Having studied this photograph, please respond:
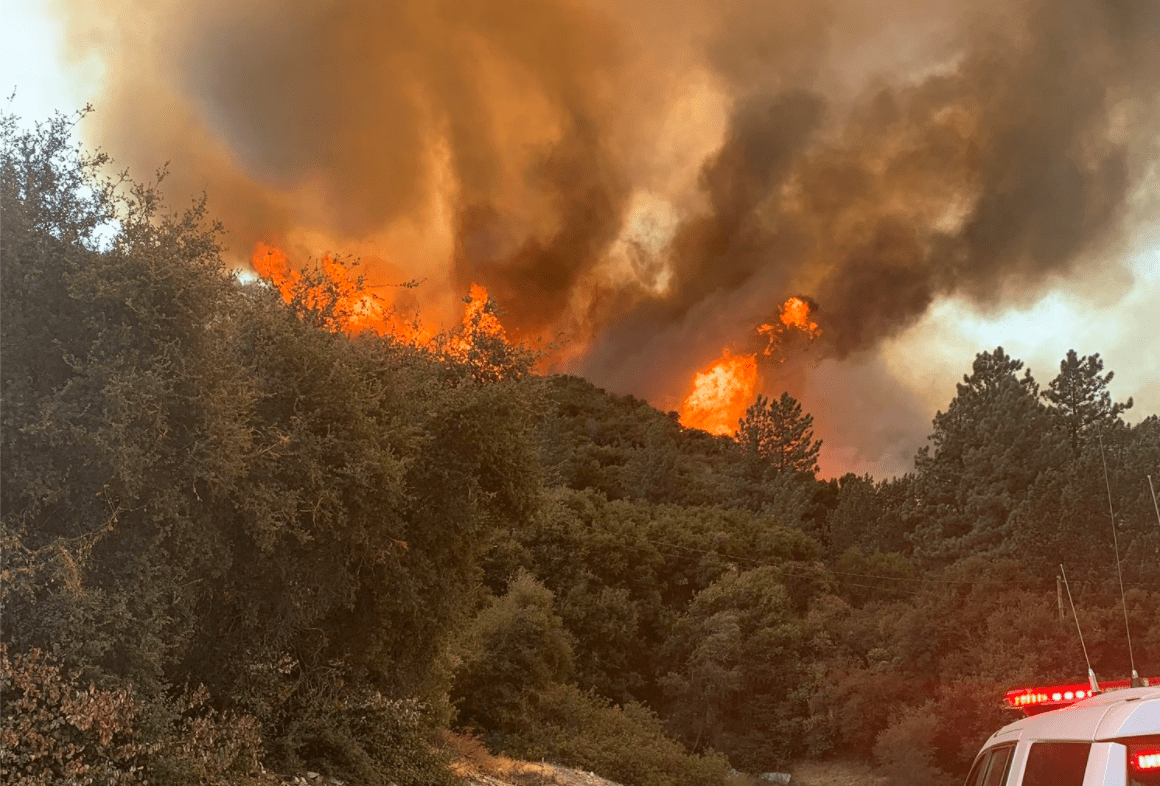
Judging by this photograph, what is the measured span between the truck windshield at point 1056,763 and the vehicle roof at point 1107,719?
5cm

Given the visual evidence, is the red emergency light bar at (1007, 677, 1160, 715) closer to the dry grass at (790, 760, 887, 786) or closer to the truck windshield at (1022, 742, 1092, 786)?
the truck windshield at (1022, 742, 1092, 786)

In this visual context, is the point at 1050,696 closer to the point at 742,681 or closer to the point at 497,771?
the point at 497,771

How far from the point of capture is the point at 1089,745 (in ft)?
A: 16.2

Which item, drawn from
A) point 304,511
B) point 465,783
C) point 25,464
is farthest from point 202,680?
point 465,783

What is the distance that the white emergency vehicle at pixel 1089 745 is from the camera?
4.59 metres

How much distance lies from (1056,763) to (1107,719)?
0.82 m

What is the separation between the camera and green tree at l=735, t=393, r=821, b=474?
111 meters

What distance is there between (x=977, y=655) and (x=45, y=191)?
2125 inches

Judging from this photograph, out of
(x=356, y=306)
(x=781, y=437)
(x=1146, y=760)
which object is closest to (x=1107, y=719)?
(x=1146, y=760)

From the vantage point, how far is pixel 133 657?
14586 mm

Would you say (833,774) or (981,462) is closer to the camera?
(833,774)

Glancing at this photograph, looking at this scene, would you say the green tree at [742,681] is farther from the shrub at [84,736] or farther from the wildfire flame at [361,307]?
the shrub at [84,736]

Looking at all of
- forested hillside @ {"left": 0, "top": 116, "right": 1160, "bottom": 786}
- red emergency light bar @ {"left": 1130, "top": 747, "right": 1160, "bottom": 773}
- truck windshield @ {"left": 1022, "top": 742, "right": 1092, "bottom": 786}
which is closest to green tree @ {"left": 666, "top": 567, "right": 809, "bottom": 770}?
forested hillside @ {"left": 0, "top": 116, "right": 1160, "bottom": 786}

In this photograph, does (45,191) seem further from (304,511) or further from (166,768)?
(166,768)
